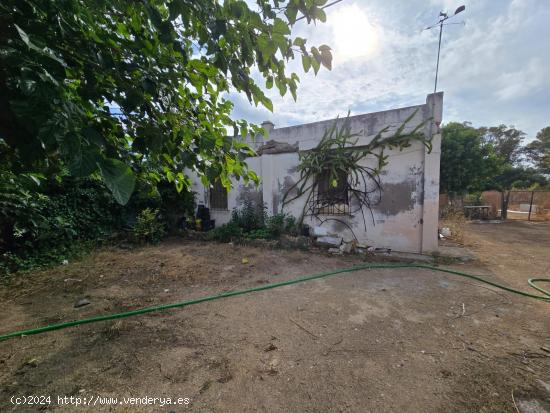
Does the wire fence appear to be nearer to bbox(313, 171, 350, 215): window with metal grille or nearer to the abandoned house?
the abandoned house

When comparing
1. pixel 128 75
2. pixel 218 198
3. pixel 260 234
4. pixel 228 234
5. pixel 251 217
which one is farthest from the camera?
pixel 218 198

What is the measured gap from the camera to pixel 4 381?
1.58m

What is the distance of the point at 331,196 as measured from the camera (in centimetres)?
574

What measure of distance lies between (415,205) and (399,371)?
3.99 metres

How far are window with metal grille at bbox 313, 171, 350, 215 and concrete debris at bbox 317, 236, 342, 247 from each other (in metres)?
0.66

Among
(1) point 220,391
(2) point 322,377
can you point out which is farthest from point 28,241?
(2) point 322,377

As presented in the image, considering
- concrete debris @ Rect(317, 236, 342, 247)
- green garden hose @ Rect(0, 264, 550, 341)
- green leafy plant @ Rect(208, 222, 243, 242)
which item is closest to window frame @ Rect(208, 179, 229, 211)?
green leafy plant @ Rect(208, 222, 243, 242)

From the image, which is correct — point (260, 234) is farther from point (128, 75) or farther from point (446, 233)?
point (446, 233)

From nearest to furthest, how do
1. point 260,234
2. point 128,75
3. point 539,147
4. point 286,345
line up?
1. point 128,75
2. point 286,345
3. point 260,234
4. point 539,147

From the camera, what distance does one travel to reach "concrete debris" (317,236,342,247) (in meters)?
5.32

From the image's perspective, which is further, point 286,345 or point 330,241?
point 330,241

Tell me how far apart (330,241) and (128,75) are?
16.3ft

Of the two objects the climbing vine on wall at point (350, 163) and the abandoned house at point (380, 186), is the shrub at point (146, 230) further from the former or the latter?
the climbing vine on wall at point (350, 163)

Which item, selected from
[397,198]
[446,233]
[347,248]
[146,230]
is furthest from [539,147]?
[146,230]
